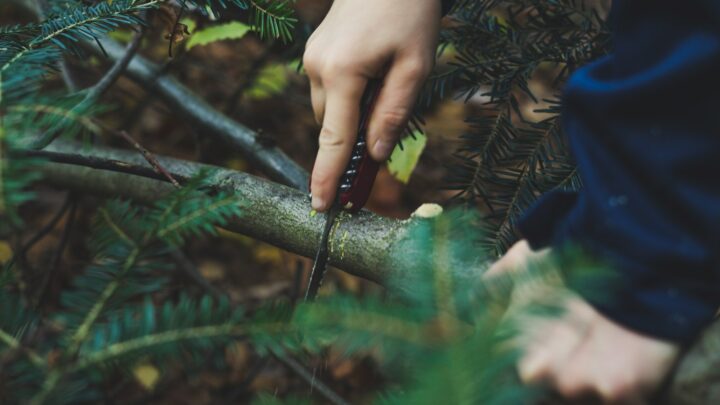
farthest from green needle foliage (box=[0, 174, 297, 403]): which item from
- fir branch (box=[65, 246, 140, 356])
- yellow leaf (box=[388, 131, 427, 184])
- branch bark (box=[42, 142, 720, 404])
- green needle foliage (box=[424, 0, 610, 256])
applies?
yellow leaf (box=[388, 131, 427, 184])

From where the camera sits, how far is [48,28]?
121cm

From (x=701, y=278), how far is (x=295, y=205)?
0.80 metres

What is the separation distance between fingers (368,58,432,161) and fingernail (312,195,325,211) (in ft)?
0.51

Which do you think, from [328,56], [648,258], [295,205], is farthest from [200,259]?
[648,258]

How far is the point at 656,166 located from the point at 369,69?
0.60m

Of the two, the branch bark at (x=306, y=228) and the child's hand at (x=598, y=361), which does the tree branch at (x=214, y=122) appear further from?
the child's hand at (x=598, y=361)

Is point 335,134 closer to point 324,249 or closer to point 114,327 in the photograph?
point 324,249

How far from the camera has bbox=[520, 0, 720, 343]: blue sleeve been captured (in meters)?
0.76

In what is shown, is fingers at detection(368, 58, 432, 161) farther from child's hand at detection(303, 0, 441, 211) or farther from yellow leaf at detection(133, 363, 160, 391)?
yellow leaf at detection(133, 363, 160, 391)

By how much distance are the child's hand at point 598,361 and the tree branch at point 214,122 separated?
37.7 inches

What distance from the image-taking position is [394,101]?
4.10ft

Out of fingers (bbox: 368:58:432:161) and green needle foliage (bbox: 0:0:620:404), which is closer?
green needle foliage (bbox: 0:0:620:404)

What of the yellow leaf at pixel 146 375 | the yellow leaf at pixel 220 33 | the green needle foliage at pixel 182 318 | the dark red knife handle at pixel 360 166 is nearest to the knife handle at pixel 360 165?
the dark red knife handle at pixel 360 166

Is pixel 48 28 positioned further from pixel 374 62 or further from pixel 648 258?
pixel 648 258
